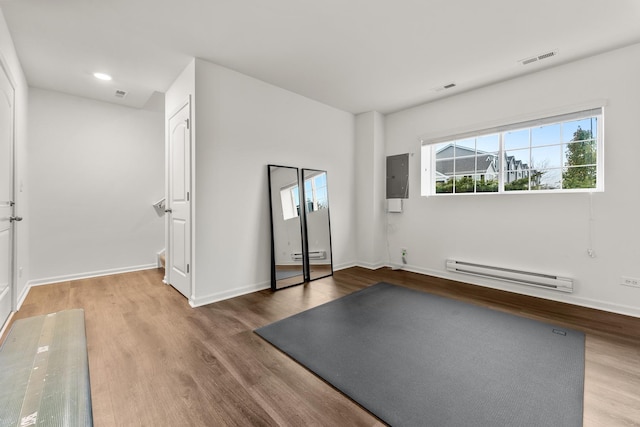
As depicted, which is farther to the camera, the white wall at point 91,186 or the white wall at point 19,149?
the white wall at point 91,186

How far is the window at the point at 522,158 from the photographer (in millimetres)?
2994

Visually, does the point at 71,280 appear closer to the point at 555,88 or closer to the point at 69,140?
the point at 69,140

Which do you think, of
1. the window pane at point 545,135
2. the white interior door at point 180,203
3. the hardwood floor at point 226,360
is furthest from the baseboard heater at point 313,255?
the window pane at point 545,135

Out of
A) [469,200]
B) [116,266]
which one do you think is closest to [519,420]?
[469,200]

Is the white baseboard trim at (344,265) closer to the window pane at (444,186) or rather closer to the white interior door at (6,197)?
the window pane at (444,186)

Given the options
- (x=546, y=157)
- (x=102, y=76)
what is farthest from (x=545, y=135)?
(x=102, y=76)

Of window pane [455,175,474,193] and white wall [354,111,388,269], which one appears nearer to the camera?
window pane [455,175,474,193]

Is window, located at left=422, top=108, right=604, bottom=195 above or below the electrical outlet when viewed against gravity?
above

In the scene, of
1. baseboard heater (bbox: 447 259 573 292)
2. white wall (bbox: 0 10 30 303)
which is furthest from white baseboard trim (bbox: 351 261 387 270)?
white wall (bbox: 0 10 30 303)

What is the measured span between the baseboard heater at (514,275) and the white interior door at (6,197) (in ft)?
15.8

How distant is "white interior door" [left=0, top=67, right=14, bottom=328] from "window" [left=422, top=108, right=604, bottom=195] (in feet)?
15.4

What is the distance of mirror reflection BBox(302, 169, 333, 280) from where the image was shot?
4027 mm

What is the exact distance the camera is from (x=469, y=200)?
384 centimetres

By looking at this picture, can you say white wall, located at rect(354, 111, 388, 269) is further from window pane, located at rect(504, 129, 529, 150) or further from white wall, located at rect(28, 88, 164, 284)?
white wall, located at rect(28, 88, 164, 284)
